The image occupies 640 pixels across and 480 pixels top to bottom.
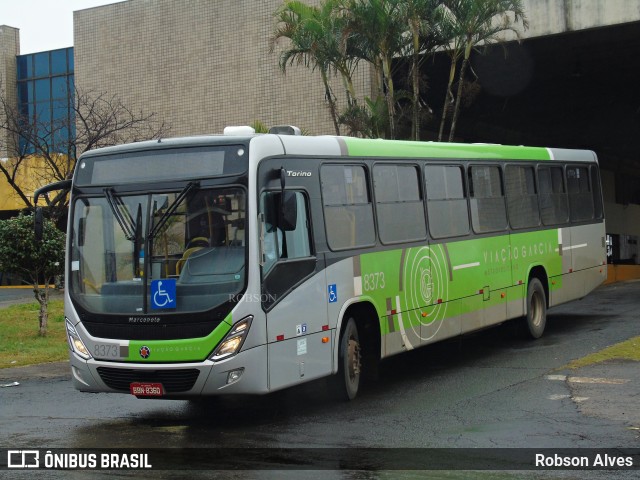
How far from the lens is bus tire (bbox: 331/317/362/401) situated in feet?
37.7

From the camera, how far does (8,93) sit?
4653 cm

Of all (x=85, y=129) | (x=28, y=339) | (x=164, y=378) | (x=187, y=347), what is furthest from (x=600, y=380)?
(x=85, y=129)

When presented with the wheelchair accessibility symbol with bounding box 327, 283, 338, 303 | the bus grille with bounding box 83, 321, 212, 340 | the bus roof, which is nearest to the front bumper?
the bus grille with bounding box 83, 321, 212, 340

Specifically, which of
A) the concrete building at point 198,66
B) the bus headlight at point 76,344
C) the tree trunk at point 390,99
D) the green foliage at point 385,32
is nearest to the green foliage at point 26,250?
the green foliage at point 385,32

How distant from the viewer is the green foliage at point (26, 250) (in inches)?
717

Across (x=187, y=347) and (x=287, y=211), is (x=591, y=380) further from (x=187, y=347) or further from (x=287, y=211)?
(x=187, y=347)

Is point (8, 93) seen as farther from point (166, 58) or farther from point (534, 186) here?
point (534, 186)

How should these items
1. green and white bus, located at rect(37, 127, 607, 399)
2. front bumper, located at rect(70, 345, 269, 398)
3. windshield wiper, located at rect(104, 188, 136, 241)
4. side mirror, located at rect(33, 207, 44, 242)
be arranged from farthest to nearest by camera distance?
1. side mirror, located at rect(33, 207, 44, 242)
2. windshield wiper, located at rect(104, 188, 136, 241)
3. green and white bus, located at rect(37, 127, 607, 399)
4. front bumper, located at rect(70, 345, 269, 398)

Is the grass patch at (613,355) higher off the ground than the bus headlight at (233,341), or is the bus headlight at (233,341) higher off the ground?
the bus headlight at (233,341)

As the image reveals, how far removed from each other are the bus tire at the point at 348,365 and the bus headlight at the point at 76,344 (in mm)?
2805

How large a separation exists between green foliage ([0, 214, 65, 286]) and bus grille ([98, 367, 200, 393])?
8.49 meters

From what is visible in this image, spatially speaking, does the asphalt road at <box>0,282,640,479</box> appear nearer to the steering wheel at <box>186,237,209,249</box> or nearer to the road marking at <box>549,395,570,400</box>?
the road marking at <box>549,395,570,400</box>

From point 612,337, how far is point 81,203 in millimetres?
9526

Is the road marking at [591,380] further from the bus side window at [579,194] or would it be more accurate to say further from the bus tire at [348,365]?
the bus side window at [579,194]
